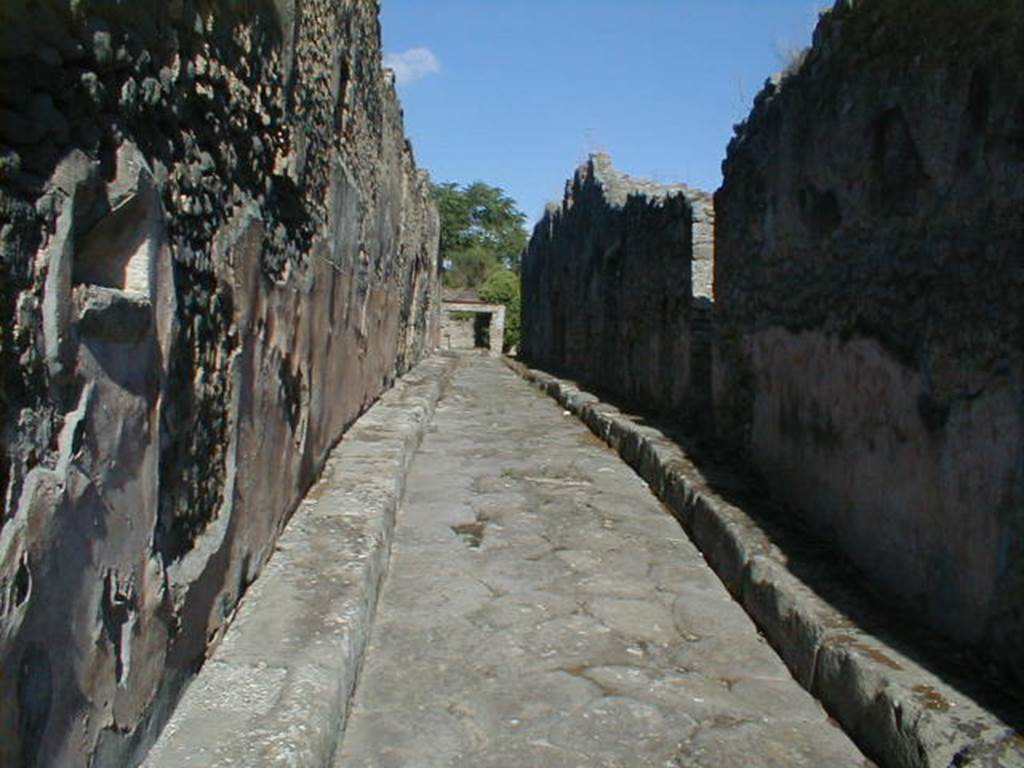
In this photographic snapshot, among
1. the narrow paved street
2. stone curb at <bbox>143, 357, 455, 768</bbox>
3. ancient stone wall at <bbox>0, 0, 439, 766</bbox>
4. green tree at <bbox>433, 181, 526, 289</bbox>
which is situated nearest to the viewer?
ancient stone wall at <bbox>0, 0, 439, 766</bbox>

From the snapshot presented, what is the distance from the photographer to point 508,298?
31.2m

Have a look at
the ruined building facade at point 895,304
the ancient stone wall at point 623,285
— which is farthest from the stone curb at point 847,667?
the ancient stone wall at point 623,285

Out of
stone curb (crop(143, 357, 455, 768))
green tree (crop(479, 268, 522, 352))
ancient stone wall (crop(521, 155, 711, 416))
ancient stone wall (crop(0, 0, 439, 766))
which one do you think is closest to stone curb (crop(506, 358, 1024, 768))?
stone curb (crop(143, 357, 455, 768))

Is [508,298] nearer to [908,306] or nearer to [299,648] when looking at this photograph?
[908,306]

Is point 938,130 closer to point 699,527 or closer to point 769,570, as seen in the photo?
point 769,570

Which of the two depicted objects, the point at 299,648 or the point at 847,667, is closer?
the point at 299,648

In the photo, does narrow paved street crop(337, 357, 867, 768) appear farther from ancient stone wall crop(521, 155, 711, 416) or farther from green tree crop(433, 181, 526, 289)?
green tree crop(433, 181, 526, 289)

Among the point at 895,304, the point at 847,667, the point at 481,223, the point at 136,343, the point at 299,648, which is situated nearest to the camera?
the point at 136,343

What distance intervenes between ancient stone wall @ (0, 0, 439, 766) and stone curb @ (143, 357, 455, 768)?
0.06m

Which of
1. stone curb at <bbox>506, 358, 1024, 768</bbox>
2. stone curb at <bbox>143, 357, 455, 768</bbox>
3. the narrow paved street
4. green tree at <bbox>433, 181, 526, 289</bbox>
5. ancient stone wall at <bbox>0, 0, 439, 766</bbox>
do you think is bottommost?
the narrow paved street

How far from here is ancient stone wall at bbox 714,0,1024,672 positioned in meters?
2.27

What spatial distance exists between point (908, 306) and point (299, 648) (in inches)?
72.7

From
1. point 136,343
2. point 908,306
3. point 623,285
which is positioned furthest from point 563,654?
point 623,285

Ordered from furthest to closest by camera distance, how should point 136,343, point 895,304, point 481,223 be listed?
point 481,223
point 895,304
point 136,343
